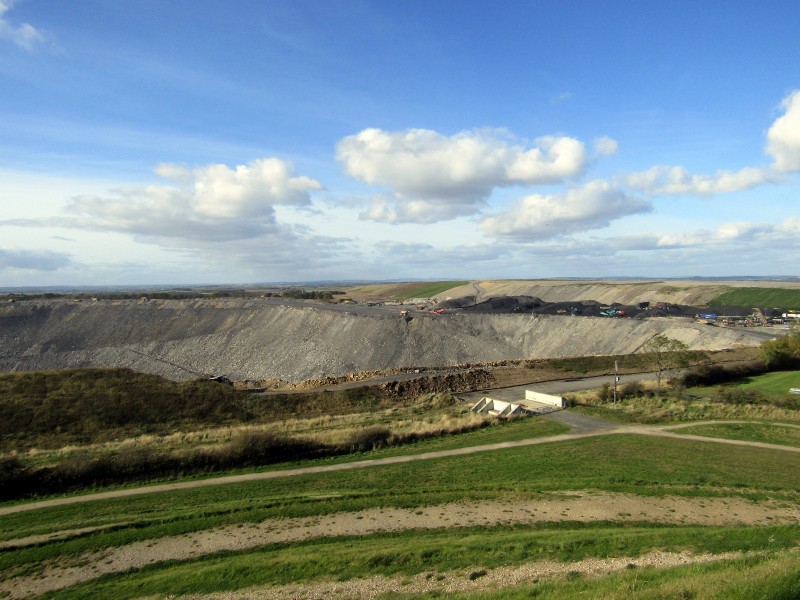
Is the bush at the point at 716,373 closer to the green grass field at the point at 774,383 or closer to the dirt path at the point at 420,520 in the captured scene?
the green grass field at the point at 774,383

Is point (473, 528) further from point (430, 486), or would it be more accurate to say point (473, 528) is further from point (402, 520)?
point (430, 486)

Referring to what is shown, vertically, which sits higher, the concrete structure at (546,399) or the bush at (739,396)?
→ the bush at (739,396)

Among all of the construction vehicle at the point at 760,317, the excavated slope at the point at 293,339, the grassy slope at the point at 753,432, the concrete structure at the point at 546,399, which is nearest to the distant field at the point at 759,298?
the construction vehicle at the point at 760,317

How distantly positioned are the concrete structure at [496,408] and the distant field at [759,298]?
78.2 meters

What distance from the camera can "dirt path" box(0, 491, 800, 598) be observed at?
13547mm

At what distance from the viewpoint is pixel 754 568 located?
8.95 meters

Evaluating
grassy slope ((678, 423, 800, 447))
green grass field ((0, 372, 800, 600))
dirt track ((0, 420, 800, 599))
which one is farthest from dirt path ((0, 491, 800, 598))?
grassy slope ((678, 423, 800, 447))

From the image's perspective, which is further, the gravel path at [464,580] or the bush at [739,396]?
the bush at [739,396]

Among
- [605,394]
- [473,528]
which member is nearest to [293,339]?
[605,394]

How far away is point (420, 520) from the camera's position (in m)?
15.6

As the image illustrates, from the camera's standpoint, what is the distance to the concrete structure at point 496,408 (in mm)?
33522

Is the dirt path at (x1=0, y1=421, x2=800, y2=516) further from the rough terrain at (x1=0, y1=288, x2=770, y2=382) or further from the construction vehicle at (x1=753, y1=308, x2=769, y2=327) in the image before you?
the construction vehicle at (x1=753, y1=308, x2=769, y2=327)

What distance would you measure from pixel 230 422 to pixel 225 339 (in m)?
49.3

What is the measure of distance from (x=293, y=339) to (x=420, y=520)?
6195cm
